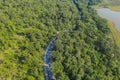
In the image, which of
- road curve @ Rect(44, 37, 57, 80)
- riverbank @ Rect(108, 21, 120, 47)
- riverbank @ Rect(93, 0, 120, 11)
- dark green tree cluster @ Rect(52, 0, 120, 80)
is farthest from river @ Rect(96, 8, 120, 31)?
road curve @ Rect(44, 37, 57, 80)

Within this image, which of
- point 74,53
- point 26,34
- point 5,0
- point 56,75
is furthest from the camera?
point 5,0

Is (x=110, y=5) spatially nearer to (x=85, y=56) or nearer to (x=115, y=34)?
(x=115, y=34)

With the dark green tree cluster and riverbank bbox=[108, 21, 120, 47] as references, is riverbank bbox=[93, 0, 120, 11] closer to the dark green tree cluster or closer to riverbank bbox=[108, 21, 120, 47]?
riverbank bbox=[108, 21, 120, 47]

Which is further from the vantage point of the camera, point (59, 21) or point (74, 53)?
point (59, 21)

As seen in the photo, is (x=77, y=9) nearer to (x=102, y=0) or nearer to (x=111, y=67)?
(x=102, y=0)

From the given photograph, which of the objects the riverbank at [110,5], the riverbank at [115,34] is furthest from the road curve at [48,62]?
the riverbank at [110,5]

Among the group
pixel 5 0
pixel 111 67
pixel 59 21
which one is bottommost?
pixel 111 67

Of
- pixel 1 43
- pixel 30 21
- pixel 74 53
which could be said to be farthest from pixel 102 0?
pixel 1 43
